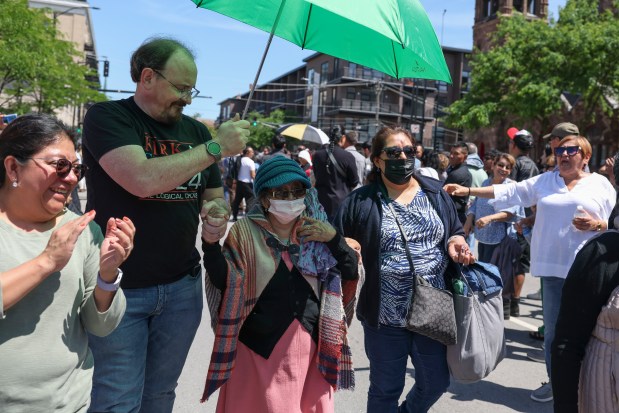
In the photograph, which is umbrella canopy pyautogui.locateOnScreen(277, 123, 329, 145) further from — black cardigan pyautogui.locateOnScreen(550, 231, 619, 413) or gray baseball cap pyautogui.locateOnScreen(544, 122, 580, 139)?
black cardigan pyautogui.locateOnScreen(550, 231, 619, 413)

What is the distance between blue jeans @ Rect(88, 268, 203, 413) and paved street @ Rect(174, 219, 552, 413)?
1.68 meters

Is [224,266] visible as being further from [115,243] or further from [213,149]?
[115,243]

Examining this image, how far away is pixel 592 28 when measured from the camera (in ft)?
99.0

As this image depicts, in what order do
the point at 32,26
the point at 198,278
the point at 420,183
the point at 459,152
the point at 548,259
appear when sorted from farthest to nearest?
1. the point at 32,26
2. the point at 459,152
3. the point at 548,259
4. the point at 420,183
5. the point at 198,278

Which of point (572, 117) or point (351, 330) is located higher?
point (572, 117)

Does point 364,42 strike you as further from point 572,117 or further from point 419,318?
point 572,117

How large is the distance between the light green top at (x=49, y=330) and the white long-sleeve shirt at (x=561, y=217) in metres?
3.29

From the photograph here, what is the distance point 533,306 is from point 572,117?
34.1 m

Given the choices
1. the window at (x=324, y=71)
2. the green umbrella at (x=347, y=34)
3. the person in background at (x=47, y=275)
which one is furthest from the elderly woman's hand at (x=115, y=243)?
the window at (x=324, y=71)

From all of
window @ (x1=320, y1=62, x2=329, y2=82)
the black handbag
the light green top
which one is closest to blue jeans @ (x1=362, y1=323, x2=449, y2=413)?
the black handbag

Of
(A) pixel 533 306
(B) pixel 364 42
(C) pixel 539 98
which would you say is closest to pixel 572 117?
(C) pixel 539 98

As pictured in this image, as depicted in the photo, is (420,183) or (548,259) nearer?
(420,183)

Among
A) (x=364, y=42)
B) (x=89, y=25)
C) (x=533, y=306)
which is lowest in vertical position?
(x=533, y=306)

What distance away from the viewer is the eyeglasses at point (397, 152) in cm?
368
